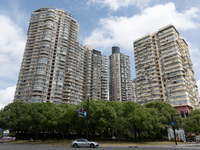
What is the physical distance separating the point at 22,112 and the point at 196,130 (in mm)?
61160

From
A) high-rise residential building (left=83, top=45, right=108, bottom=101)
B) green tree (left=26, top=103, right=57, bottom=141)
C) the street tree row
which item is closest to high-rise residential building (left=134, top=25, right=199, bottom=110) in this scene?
the street tree row

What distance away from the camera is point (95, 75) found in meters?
118

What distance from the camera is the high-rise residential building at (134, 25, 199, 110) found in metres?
70.3

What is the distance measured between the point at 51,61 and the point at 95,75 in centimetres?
3959

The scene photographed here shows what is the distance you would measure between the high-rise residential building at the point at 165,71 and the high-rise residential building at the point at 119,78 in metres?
46.0

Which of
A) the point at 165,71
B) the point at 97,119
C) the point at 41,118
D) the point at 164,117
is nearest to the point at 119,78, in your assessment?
the point at 165,71

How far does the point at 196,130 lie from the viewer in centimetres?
5112

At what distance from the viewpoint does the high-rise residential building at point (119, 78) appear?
5261 inches

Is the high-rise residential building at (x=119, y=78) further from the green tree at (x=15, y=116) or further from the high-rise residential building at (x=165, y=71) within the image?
the green tree at (x=15, y=116)

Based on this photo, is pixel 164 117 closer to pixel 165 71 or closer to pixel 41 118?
pixel 165 71

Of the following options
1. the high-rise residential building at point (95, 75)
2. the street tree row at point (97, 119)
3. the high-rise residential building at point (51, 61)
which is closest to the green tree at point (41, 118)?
the street tree row at point (97, 119)

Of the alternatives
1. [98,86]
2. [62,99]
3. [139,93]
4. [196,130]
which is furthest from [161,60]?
[62,99]

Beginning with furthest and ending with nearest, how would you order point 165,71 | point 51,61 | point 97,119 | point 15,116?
1. point 51,61
2. point 165,71
3. point 15,116
4. point 97,119

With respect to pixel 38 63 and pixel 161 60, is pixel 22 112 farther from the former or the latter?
pixel 161 60
